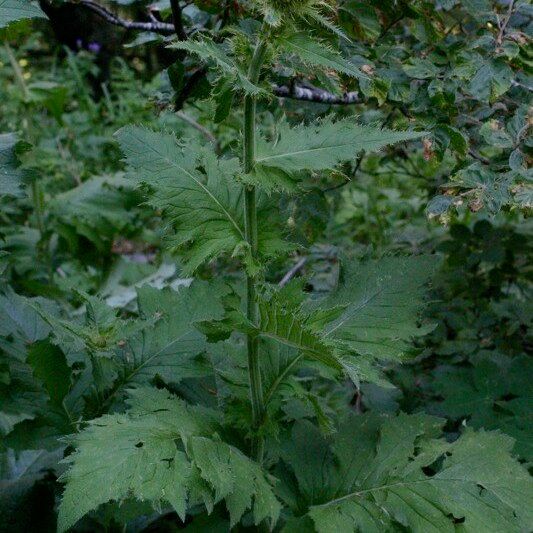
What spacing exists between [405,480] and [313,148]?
2.45 feet

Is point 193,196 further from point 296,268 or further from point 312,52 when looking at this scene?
point 296,268

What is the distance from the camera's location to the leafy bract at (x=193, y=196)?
137cm

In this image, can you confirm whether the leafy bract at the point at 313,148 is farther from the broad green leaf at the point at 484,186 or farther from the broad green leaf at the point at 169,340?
the broad green leaf at the point at 169,340

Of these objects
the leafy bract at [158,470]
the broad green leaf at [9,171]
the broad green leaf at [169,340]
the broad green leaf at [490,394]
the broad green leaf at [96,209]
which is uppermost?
the broad green leaf at [9,171]

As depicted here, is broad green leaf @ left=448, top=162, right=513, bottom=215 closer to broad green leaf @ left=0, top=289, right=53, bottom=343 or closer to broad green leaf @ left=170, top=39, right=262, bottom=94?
broad green leaf @ left=170, top=39, right=262, bottom=94

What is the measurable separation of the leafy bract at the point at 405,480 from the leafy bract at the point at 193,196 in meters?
0.54

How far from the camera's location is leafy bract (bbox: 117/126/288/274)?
53.9 inches

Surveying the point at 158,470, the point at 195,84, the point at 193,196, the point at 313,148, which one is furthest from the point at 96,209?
the point at 158,470

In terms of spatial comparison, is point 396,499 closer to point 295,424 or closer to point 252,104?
point 295,424

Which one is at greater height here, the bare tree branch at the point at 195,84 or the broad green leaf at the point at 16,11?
the broad green leaf at the point at 16,11

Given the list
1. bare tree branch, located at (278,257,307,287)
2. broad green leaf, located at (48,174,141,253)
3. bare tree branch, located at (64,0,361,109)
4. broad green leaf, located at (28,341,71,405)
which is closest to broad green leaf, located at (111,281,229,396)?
broad green leaf, located at (28,341,71,405)

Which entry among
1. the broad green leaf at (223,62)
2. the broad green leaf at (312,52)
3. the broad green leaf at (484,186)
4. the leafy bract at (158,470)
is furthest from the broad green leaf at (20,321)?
the broad green leaf at (484,186)

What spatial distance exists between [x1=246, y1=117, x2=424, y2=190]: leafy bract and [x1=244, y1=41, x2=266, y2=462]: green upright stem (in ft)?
0.16

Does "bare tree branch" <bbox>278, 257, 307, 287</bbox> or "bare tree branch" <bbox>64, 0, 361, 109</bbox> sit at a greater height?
"bare tree branch" <bbox>64, 0, 361, 109</bbox>
